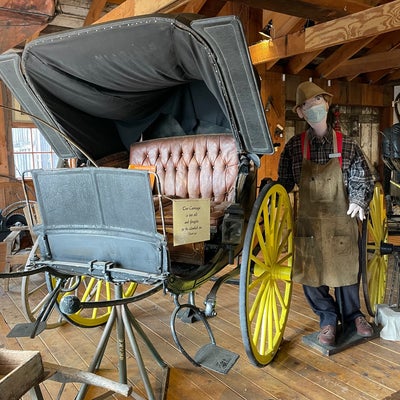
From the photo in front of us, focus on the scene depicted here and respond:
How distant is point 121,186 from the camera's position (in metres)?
1.65

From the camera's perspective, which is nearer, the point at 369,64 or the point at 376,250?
the point at 376,250

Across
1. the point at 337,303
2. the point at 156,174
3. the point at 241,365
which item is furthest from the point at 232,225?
the point at 337,303

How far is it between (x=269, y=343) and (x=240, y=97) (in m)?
1.38

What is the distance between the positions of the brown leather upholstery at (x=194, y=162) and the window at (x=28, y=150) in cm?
411

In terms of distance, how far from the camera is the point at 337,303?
2.72 metres

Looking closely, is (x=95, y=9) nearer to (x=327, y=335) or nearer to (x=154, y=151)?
(x=154, y=151)

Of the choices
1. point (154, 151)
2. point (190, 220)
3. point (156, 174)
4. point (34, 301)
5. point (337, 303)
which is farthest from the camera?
point (34, 301)

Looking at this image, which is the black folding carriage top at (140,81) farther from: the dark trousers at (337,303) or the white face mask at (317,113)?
the dark trousers at (337,303)

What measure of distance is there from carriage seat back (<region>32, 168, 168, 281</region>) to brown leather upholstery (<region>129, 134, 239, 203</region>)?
879 millimetres

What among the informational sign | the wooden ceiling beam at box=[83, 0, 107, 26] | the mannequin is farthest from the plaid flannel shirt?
the wooden ceiling beam at box=[83, 0, 107, 26]

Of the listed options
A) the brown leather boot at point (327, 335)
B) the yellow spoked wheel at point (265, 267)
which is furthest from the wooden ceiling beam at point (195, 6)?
the brown leather boot at point (327, 335)

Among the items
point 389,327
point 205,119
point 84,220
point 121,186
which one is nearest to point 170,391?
point 84,220

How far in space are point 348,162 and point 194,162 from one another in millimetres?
948

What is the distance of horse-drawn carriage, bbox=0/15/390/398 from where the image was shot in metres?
1.71
